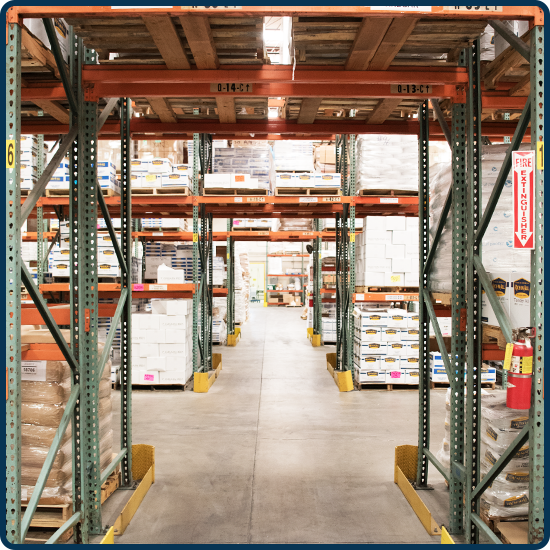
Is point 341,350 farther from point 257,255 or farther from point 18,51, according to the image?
point 257,255

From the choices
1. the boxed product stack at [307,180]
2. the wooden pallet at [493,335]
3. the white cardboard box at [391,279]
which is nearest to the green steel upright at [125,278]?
the wooden pallet at [493,335]

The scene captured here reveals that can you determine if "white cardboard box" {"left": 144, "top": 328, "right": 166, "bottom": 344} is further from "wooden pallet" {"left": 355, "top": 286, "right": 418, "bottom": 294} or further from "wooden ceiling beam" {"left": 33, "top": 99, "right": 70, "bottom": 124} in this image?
"wooden ceiling beam" {"left": 33, "top": 99, "right": 70, "bottom": 124}

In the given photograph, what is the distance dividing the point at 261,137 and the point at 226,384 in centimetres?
504

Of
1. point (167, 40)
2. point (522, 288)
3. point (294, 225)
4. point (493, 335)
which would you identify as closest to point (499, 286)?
point (522, 288)

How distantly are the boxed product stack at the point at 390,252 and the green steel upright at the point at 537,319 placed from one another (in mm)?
5305

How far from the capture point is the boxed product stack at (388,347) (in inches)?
306

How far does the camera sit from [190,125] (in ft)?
14.5

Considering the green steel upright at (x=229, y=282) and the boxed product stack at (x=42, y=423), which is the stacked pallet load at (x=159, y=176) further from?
the boxed product stack at (x=42, y=423)

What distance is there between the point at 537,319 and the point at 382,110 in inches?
95.6

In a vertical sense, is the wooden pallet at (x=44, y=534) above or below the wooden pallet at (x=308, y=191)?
below

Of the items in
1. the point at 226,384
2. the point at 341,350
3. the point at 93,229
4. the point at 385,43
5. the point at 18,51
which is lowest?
the point at 226,384

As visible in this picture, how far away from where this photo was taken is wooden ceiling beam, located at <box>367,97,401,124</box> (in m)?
3.75

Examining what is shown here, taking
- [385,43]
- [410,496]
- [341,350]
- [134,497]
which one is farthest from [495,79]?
[341,350]

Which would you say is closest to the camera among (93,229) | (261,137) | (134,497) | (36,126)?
(93,229)
